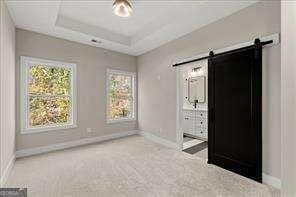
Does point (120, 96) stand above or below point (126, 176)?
above

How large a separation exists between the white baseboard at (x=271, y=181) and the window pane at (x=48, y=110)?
171 inches

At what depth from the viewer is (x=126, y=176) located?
2770mm

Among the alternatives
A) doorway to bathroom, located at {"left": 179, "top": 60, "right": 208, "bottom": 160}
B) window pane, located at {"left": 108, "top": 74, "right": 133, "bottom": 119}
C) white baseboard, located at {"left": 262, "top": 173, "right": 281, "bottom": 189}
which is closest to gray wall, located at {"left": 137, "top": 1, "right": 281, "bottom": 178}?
white baseboard, located at {"left": 262, "top": 173, "right": 281, "bottom": 189}

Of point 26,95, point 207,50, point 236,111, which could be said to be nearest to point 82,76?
point 26,95

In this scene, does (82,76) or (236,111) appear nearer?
(236,111)

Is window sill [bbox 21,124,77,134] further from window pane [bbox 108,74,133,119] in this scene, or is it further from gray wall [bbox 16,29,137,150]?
window pane [bbox 108,74,133,119]

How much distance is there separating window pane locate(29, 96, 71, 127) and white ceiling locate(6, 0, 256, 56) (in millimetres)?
1579

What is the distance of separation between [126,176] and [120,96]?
10.3ft

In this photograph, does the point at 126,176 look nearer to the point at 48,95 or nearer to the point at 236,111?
the point at 236,111

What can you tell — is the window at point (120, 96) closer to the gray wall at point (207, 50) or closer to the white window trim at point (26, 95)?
the gray wall at point (207, 50)

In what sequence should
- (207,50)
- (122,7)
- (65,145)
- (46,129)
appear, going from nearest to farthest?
(122,7) < (207,50) < (46,129) < (65,145)

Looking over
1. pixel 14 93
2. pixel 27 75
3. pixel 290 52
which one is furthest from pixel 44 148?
pixel 290 52

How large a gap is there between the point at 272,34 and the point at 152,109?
11.1ft

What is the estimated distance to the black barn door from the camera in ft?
8.49
